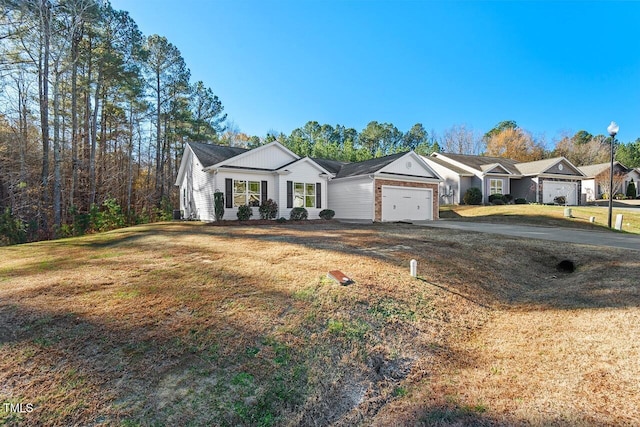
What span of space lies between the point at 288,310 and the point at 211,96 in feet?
101

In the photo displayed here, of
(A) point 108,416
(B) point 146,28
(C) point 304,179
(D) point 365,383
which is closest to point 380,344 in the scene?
(D) point 365,383

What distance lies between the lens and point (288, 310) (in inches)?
165

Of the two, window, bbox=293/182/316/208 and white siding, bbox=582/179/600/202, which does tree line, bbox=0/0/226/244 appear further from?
white siding, bbox=582/179/600/202

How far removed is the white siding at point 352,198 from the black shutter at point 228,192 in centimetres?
675

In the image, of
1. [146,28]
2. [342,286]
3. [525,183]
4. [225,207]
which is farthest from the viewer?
[525,183]

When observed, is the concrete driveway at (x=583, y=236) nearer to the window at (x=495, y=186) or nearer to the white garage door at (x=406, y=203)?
the white garage door at (x=406, y=203)

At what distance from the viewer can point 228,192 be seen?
50.4 feet

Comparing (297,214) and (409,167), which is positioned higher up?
(409,167)

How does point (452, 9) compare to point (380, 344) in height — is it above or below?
above

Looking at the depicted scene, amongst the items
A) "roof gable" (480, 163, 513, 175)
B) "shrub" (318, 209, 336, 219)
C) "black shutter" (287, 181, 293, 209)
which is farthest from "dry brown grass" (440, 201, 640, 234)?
"black shutter" (287, 181, 293, 209)

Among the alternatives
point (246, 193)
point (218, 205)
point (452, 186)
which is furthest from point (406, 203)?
point (452, 186)

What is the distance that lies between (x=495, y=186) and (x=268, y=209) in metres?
21.6

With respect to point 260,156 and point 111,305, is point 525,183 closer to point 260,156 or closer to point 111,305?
point 260,156

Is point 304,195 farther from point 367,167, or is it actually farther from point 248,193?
point 367,167
